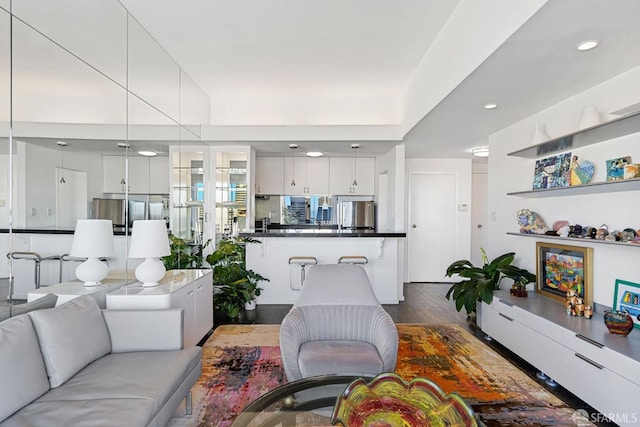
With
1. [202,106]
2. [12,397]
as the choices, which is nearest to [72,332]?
[12,397]

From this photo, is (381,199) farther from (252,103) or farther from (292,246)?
(252,103)

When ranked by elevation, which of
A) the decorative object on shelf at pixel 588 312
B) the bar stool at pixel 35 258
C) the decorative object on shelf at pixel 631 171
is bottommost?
the decorative object on shelf at pixel 588 312

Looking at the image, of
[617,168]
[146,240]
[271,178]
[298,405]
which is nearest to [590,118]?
[617,168]

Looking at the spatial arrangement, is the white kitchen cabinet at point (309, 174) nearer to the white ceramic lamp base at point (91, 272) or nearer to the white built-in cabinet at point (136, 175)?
the white built-in cabinet at point (136, 175)

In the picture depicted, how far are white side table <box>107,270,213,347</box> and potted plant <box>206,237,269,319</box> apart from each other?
469 millimetres

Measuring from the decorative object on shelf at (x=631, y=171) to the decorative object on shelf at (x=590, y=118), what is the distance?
16.7 inches

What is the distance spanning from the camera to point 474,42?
7.53ft

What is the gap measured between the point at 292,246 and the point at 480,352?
8.78 ft

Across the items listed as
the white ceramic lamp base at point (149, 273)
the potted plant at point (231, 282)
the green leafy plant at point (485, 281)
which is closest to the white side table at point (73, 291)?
the white ceramic lamp base at point (149, 273)

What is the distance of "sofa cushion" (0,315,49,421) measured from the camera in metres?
1.36

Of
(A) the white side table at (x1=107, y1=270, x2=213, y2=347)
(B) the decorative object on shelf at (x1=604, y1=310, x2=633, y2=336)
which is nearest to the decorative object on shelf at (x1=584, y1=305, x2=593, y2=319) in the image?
(B) the decorative object on shelf at (x1=604, y1=310, x2=633, y2=336)

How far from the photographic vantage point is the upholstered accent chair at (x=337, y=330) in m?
1.97

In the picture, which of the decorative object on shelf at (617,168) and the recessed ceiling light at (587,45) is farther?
the decorative object on shelf at (617,168)

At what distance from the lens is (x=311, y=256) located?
469 centimetres
